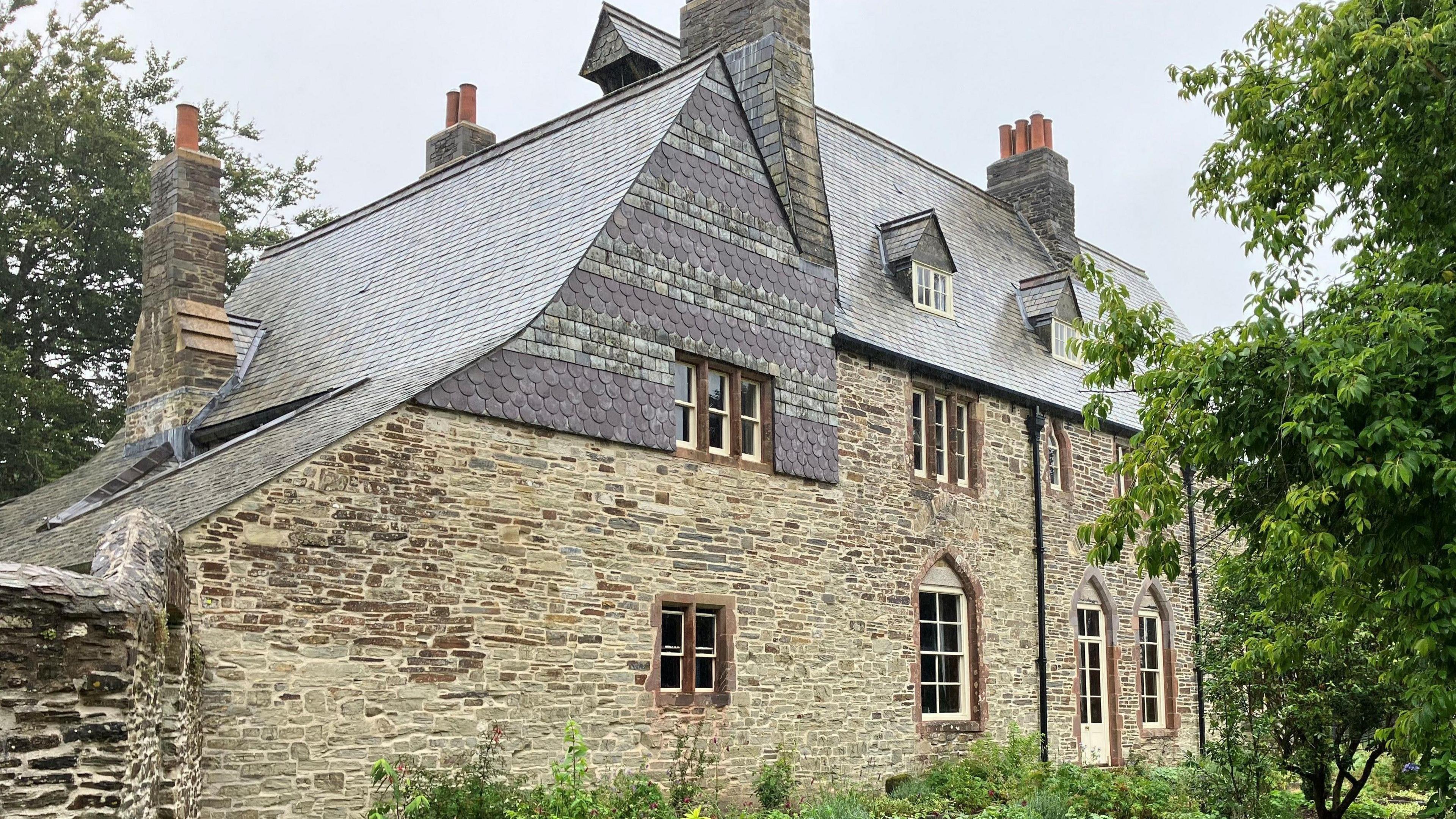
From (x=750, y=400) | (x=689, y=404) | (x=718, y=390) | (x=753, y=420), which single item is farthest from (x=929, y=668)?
(x=689, y=404)

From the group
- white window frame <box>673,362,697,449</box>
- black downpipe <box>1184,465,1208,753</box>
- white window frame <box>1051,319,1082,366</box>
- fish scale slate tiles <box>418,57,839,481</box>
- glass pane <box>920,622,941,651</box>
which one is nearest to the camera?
fish scale slate tiles <box>418,57,839,481</box>

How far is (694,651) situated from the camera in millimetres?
15258

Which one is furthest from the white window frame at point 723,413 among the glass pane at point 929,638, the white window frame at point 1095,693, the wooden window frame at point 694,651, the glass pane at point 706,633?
the white window frame at point 1095,693

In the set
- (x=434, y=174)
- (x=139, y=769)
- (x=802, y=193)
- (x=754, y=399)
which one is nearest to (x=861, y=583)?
(x=754, y=399)

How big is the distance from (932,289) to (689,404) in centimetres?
651

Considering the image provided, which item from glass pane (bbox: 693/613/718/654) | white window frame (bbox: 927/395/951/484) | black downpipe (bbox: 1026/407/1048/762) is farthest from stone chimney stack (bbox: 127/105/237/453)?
black downpipe (bbox: 1026/407/1048/762)

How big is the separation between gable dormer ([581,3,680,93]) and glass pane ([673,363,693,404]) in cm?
701

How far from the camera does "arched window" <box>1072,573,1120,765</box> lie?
72.0 ft

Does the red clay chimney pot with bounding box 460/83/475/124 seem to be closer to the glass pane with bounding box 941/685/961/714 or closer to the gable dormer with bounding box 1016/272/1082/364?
the gable dormer with bounding box 1016/272/1082/364

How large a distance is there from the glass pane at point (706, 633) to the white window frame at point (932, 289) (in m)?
7.03

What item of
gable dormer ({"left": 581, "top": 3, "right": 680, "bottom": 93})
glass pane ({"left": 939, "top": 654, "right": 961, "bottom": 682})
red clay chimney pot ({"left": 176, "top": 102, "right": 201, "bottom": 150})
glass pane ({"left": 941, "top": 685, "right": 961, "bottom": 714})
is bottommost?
glass pane ({"left": 941, "top": 685, "right": 961, "bottom": 714})

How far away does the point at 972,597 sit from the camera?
19625 mm

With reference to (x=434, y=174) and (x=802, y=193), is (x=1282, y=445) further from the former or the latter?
(x=434, y=174)

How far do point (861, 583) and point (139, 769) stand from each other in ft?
37.1
